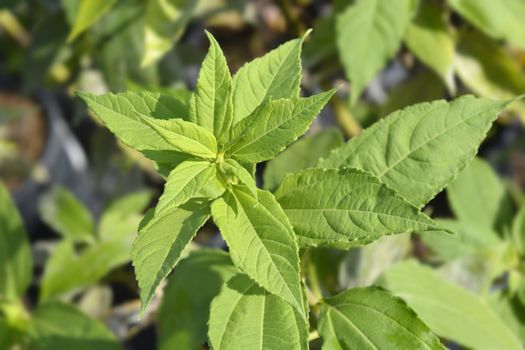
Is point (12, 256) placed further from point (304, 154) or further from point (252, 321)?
point (252, 321)

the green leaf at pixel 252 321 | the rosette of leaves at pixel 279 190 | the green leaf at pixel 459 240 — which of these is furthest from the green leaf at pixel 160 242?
the green leaf at pixel 459 240

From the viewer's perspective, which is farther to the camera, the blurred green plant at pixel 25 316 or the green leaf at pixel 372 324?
the blurred green plant at pixel 25 316

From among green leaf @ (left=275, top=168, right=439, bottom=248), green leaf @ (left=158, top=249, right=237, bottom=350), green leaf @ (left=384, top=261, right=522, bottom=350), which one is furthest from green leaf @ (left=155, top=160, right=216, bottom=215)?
green leaf @ (left=384, top=261, right=522, bottom=350)

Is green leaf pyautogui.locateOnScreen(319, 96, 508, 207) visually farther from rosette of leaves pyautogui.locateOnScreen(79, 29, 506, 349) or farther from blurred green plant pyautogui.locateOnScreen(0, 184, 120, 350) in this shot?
blurred green plant pyautogui.locateOnScreen(0, 184, 120, 350)

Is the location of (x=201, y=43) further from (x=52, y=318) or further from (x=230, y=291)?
(x=230, y=291)

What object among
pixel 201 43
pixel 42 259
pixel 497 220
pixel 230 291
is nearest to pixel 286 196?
pixel 230 291

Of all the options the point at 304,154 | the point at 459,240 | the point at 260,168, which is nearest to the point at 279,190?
the point at 304,154

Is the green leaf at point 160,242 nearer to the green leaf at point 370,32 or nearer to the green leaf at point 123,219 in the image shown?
the green leaf at point 370,32
